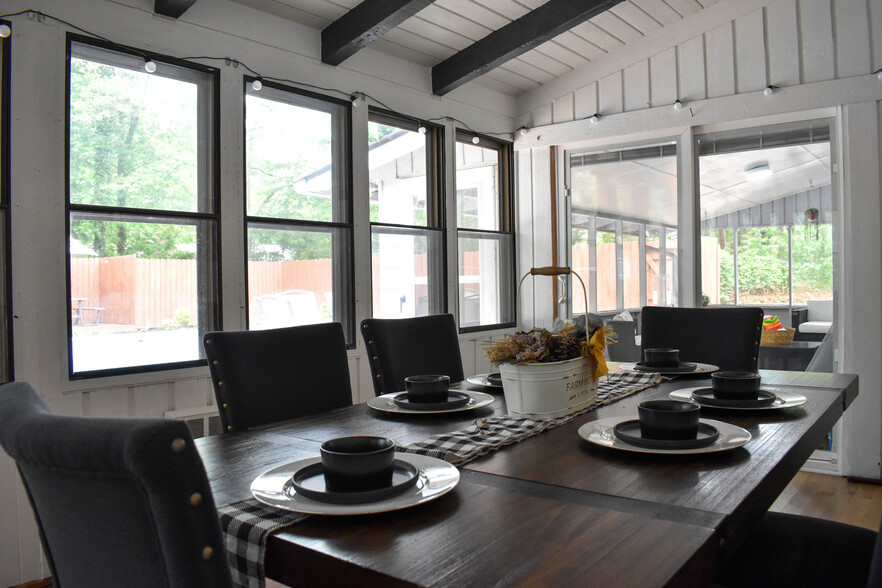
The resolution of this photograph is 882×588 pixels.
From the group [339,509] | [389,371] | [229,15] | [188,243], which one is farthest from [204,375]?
[339,509]

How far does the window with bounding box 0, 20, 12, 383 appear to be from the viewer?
2.26 meters

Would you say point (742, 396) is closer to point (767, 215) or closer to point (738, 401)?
Answer: point (738, 401)

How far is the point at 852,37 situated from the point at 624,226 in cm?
160

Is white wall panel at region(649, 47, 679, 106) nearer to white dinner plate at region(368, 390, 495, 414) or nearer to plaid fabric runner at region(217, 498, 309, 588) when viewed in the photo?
white dinner plate at region(368, 390, 495, 414)

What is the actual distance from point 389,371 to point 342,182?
1546 mm

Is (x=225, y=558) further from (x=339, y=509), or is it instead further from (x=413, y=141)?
(x=413, y=141)

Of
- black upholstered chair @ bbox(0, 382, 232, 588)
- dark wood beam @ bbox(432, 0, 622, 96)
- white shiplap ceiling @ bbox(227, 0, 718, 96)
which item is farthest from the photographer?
dark wood beam @ bbox(432, 0, 622, 96)

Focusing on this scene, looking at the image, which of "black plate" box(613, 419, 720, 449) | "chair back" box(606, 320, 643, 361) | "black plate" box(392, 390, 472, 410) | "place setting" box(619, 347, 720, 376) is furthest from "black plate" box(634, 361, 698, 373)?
"chair back" box(606, 320, 643, 361)

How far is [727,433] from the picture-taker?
1.30 m

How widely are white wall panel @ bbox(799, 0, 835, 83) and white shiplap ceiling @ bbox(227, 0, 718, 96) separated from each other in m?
0.51

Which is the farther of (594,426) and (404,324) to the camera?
(404,324)

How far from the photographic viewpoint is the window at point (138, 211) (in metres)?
2.47

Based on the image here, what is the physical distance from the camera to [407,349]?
2.28m

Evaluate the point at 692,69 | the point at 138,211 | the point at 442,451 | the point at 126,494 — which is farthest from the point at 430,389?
the point at 692,69
